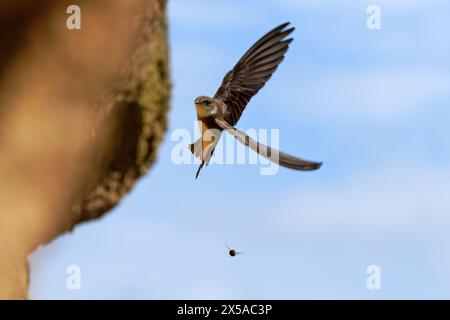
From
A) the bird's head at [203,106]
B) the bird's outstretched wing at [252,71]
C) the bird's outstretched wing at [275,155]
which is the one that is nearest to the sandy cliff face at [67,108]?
the bird's outstretched wing at [252,71]

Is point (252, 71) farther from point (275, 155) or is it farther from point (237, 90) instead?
point (275, 155)

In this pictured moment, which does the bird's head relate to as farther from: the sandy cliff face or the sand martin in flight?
the sandy cliff face

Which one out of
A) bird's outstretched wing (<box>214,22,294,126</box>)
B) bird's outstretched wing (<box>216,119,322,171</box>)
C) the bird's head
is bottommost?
bird's outstretched wing (<box>216,119,322,171</box>)

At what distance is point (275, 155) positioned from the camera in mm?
4633

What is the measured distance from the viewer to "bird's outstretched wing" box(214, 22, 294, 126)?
6234mm

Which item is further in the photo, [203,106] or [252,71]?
[252,71]

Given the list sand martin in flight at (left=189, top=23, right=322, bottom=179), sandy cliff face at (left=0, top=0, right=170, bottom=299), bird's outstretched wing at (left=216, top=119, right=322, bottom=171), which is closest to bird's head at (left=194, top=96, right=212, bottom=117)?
sand martin in flight at (left=189, top=23, right=322, bottom=179)

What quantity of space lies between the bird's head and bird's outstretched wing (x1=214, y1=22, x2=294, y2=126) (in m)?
0.40

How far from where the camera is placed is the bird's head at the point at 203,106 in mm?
5656

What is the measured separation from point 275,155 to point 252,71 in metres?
1.91

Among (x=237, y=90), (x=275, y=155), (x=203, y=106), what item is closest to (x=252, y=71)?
(x=237, y=90)
